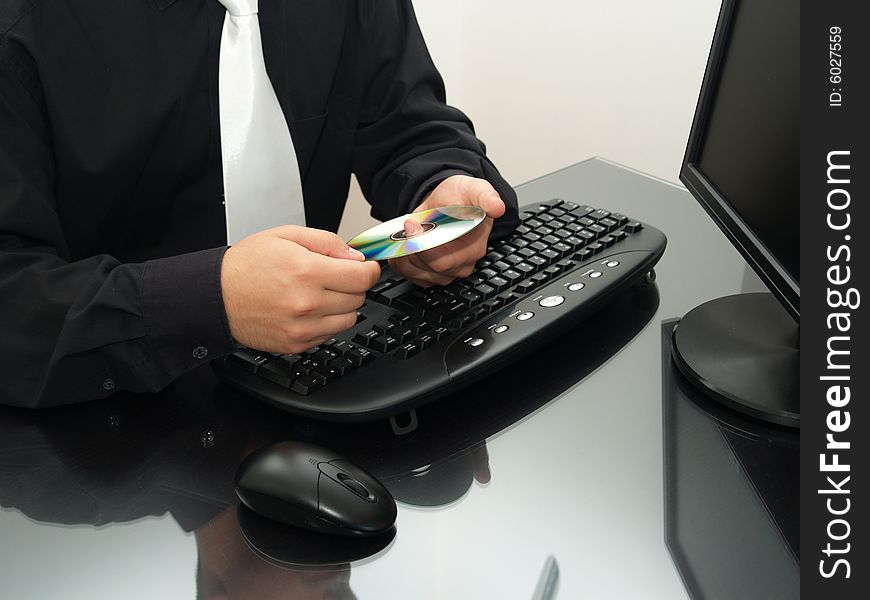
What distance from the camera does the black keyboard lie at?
75 cm

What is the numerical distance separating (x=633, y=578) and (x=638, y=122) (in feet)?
4.65

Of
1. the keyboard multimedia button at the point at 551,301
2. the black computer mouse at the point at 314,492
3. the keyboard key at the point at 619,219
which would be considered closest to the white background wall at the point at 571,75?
the keyboard key at the point at 619,219

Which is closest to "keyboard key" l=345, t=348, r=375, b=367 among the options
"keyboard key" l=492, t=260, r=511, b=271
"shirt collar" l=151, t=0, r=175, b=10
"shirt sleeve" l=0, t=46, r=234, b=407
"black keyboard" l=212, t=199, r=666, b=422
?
"black keyboard" l=212, t=199, r=666, b=422

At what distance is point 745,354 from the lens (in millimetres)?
847

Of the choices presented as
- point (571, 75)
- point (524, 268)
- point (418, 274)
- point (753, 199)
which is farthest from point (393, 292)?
point (571, 75)

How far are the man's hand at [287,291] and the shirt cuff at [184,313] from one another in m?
0.01

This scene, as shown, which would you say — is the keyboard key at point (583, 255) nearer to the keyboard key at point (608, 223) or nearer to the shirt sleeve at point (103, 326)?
the keyboard key at point (608, 223)

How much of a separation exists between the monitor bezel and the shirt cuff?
0.47 meters

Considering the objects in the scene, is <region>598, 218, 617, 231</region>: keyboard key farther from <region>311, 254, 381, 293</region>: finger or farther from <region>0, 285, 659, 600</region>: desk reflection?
<region>311, 254, 381, 293</region>: finger

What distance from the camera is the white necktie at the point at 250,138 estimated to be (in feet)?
3.35

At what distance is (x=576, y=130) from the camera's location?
2.01 meters

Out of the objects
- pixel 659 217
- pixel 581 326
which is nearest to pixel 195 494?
pixel 581 326

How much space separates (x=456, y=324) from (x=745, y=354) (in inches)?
10.6

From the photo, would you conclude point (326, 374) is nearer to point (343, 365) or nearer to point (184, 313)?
point (343, 365)
